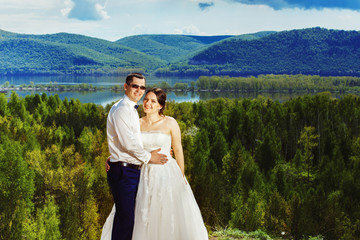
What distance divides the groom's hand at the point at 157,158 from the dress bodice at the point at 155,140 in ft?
0.48

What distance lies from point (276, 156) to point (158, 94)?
59980mm

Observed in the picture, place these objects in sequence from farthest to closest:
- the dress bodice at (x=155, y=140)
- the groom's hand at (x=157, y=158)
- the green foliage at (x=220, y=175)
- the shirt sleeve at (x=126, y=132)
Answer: the green foliage at (x=220, y=175) → the dress bodice at (x=155, y=140) → the groom's hand at (x=157, y=158) → the shirt sleeve at (x=126, y=132)

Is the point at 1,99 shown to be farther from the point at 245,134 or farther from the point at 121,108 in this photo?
the point at 121,108

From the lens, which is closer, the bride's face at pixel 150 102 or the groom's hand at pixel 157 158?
the groom's hand at pixel 157 158

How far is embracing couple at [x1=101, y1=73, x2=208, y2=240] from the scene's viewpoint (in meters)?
5.46

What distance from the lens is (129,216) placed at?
5625 millimetres

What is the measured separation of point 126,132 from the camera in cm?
533

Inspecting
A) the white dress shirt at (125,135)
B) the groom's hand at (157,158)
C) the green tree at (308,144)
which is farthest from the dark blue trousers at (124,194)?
the green tree at (308,144)

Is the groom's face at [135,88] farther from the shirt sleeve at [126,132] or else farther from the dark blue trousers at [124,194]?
the dark blue trousers at [124,194]

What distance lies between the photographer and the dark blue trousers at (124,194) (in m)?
5.52

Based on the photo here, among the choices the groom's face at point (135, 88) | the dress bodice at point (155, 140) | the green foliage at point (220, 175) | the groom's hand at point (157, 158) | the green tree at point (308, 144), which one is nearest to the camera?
the groom's face at point (135, 88)

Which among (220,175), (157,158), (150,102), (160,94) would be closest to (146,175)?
(157,158)

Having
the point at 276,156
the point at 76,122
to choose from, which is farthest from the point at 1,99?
the point at 276,156

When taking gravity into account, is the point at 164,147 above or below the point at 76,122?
above
